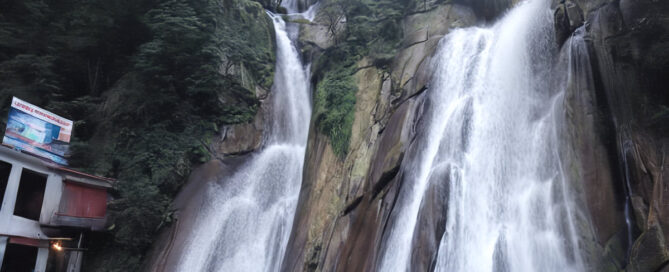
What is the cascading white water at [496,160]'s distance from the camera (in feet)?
29.6

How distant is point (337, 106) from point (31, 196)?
35.6 ft

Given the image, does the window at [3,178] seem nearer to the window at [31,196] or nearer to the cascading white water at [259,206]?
the window at [31,196]

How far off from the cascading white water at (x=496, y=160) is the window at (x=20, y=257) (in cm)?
1166

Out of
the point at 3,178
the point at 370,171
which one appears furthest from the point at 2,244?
the point at 370,171

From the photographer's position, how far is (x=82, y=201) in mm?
14383

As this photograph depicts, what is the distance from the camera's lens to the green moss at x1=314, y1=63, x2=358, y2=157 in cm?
1453

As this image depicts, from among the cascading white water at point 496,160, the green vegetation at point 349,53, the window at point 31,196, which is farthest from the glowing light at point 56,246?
the cascading white water at point 496,160

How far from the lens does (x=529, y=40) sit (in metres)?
12.4

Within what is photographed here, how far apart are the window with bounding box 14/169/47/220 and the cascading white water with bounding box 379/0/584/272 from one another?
38.6ft

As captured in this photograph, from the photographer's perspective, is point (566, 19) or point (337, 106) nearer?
point (566, 19)

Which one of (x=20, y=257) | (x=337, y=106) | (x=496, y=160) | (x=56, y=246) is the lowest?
(x=20, y=257)

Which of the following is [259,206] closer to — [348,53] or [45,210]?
[45,210]

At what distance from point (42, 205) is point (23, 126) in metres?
2.69

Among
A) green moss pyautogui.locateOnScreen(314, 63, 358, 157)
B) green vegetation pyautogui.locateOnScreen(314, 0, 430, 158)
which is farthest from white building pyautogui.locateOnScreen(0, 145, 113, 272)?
green vegetation pyautogui.locateOnScreen(314, 0, 430, 158)
